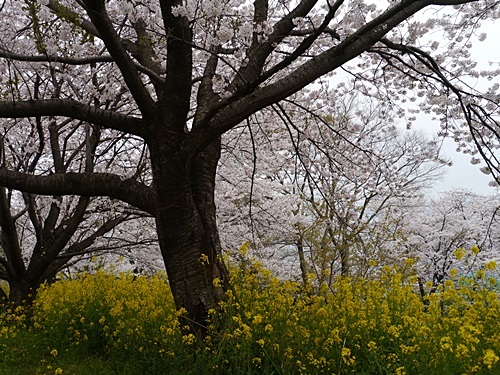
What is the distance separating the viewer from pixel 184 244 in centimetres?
440

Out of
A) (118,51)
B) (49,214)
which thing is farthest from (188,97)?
(49,214)

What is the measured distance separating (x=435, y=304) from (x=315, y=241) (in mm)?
8814

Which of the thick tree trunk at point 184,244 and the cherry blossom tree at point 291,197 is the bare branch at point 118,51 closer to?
the thick tree trunk at point 184,244

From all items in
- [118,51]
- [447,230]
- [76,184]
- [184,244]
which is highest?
[447,230]

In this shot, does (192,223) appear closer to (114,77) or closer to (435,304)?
(435,304)

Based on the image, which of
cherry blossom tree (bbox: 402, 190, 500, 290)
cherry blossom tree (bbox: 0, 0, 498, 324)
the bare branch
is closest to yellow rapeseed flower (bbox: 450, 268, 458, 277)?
cherry blossom tree (bbox: 0, 0, 498, 324)

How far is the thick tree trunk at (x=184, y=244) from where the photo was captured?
4.30 metres

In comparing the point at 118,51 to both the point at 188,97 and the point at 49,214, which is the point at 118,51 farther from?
the point at 49,214

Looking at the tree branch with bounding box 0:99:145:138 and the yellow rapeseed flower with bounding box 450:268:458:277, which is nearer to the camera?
the yellow rapeseed flower with bounding box 450:268:458:277

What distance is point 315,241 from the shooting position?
12.6 meters

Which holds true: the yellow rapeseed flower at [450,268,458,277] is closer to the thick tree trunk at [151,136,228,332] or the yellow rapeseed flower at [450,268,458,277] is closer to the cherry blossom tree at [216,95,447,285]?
the thick tree trunk at [151,136,228,332]

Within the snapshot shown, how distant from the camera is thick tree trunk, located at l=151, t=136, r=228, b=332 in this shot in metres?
4.30

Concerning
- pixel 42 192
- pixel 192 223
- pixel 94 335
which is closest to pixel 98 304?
pixel 94 335

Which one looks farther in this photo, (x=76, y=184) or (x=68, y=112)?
(x=76, y=184)
